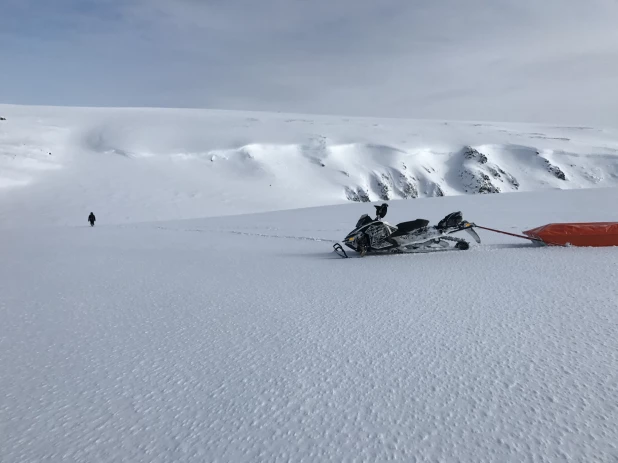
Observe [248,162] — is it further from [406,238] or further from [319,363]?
[319,363]

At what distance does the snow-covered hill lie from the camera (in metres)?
35.7

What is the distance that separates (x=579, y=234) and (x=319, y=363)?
7.29 meters

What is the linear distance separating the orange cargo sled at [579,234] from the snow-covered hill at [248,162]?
27.0 metres

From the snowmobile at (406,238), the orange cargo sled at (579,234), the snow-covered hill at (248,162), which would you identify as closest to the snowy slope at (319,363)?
the orange cargo sled at (579,234)

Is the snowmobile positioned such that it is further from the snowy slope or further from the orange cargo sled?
the snowy slope

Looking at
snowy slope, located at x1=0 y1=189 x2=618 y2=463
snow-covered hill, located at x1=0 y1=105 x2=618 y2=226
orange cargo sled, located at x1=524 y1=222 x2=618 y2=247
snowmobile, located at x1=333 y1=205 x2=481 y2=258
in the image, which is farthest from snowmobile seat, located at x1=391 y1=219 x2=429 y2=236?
snow-covered hill, located at x1=0 y1=105 x2=618 y2=226

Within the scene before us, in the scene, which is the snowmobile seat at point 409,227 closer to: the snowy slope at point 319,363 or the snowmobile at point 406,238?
the snowmobile at point 406,238

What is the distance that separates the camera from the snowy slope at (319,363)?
8.18 feet

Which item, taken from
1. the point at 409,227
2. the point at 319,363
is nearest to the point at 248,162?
the point at 409,227

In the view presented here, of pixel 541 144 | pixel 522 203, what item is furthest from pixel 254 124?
pixel 522 203

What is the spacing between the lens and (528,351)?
11.7 ft

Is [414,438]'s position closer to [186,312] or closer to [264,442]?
[264,442]

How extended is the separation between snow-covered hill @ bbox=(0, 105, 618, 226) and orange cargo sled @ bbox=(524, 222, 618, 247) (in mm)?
26953

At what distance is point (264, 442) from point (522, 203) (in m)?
17.8
